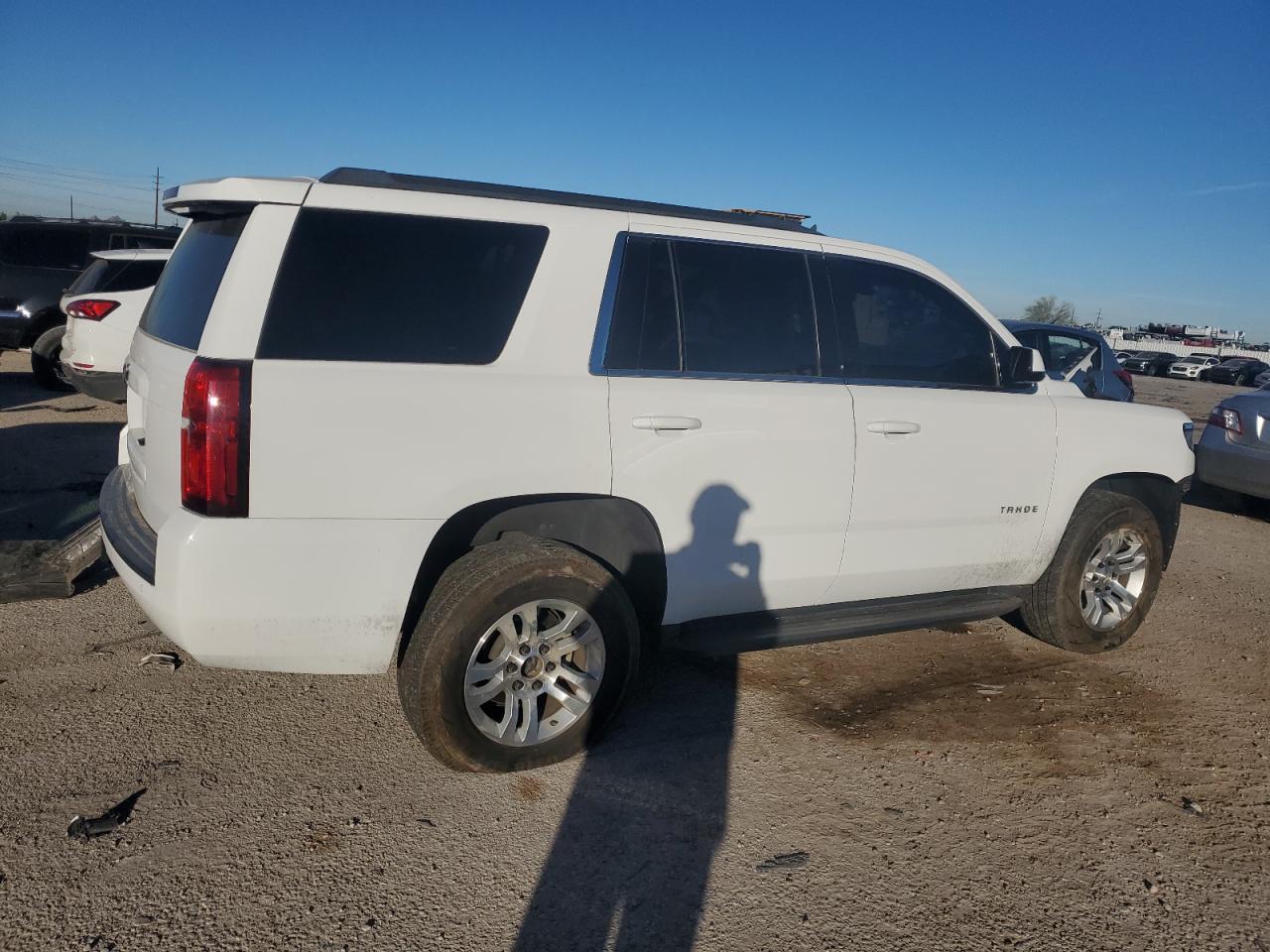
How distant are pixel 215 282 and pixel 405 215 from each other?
0.68 m

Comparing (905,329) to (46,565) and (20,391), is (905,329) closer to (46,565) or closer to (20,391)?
(46,565)

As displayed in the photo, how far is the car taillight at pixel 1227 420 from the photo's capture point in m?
8.49

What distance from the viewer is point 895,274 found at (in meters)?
4.26

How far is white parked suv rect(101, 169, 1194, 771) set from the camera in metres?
2.93

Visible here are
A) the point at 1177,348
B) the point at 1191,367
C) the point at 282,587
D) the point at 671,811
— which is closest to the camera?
the point at 282,587

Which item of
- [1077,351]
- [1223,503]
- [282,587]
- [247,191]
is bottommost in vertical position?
[1223,503]

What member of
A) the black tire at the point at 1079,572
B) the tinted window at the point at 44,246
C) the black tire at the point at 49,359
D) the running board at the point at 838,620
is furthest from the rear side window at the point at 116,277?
the black tire at the point at 1079,572

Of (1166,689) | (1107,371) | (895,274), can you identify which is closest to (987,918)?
(1166,689)

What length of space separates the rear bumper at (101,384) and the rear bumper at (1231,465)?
9.75 m

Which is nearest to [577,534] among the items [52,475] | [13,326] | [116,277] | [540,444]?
[540,444]

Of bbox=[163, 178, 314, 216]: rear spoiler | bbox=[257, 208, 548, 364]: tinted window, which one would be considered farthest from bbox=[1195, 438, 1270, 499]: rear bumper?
bbox=[163, 178, 314, 216]: rear spoiler

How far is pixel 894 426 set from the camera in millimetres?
3959

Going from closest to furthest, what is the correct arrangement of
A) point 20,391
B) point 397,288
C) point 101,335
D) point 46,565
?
point 397,288 < point 46,565 < point 101,335 < point 20,391

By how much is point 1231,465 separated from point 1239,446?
0.61 feet
